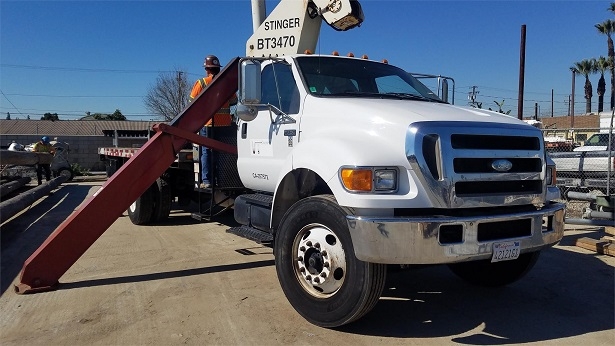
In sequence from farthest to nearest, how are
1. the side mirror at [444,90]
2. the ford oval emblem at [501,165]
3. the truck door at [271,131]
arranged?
the side mirror at [444,90]
the truck door at [271,131]
the ford oval emblem at [501,165]

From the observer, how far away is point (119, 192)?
5625 millimetres

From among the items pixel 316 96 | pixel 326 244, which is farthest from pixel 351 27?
pixel 326 244

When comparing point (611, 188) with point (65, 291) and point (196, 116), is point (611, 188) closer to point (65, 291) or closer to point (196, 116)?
point (196, 116)

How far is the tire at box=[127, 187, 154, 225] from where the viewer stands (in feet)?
28.6

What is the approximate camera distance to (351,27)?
6.37 m

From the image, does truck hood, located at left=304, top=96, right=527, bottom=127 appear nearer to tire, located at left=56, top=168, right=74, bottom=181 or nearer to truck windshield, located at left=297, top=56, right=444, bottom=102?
A: truck windshield, located at left=297, top=56, right=444, bottom=102

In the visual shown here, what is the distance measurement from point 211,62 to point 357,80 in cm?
Result: 319

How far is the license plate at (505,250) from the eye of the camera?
3801 millimetres

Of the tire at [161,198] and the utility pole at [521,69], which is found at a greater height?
A: the utility pole at [521,69]

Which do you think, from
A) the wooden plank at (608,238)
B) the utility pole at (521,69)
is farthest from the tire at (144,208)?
the utility pole at (521,69)

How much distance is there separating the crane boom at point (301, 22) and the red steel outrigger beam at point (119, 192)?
0.61m

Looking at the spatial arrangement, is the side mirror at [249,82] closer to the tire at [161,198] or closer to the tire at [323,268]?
the tire at [323,268]

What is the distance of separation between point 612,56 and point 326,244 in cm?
5108

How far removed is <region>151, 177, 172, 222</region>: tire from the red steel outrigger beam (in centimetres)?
290
